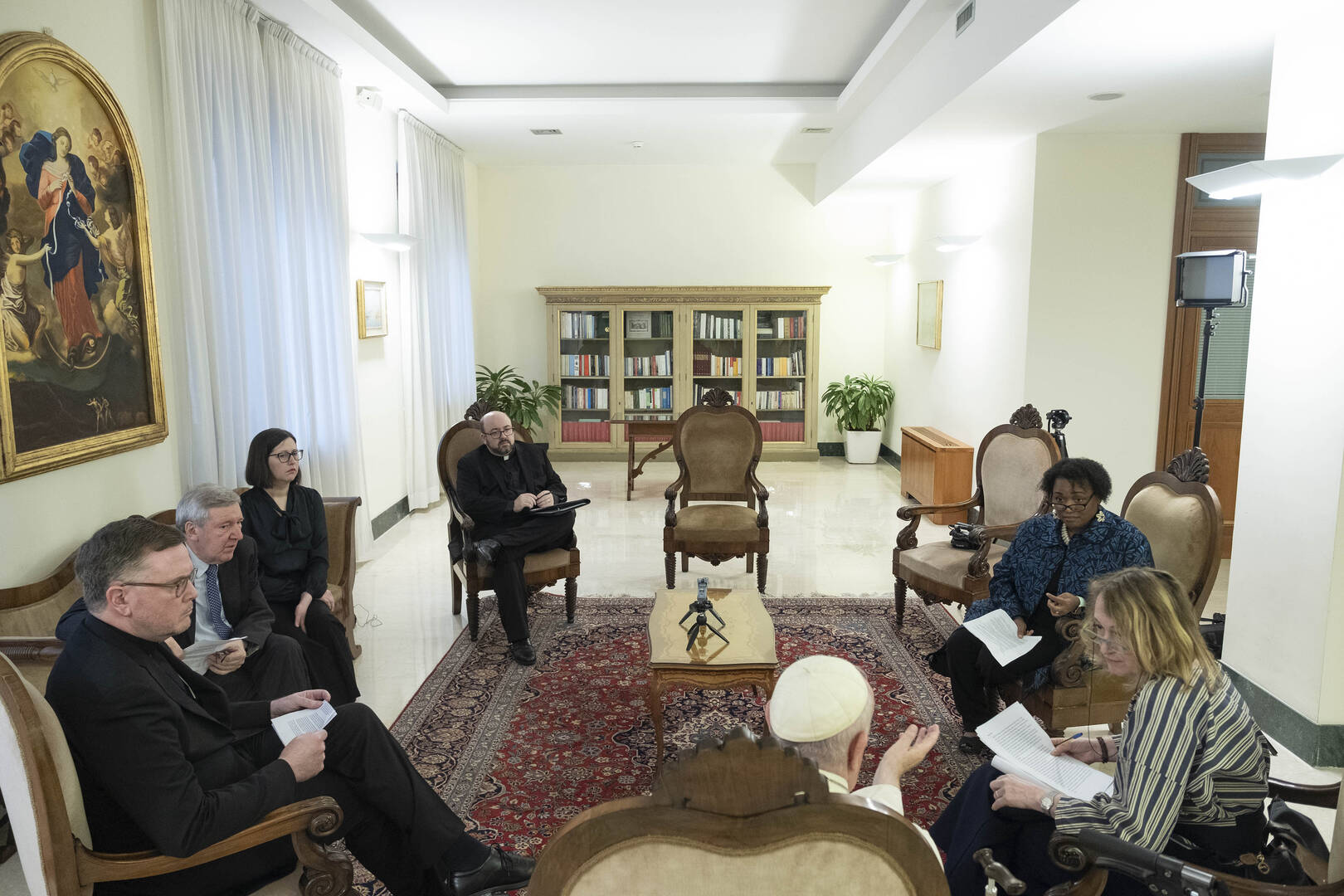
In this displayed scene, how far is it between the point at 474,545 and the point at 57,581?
1871 mm

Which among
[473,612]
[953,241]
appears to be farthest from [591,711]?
[953,241]

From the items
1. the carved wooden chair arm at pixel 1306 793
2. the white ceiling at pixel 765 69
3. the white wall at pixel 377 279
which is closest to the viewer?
the carved wooden chair arm at pixel 1306 793

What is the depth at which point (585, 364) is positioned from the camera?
10539mm

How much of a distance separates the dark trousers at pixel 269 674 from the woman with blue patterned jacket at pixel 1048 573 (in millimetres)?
2522

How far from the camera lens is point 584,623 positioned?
16.7ft

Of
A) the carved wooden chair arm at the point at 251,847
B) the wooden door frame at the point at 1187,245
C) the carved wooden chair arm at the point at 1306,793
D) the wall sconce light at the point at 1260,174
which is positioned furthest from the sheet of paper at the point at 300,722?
the wooden door frame at the point at 1187,245

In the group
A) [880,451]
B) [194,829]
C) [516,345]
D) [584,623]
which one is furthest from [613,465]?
[194,829]

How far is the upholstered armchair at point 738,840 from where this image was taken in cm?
120

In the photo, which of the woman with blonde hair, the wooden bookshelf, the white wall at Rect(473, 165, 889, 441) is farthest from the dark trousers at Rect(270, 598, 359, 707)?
the white wall at Rect(473, 165, 889, 441)

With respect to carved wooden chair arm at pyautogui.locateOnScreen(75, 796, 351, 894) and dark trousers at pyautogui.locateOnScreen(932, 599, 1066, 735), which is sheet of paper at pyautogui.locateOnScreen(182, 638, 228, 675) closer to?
carved wooden chair arm at pyautogui.locateOnScreen(75, 796, 351, 894)

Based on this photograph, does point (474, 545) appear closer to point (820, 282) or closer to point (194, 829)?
point (194, 829)

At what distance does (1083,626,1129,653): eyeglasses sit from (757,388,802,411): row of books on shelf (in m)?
8.53

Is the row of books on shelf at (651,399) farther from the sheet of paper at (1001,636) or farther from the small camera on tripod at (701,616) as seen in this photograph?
the sheet of paper at (1001,636)

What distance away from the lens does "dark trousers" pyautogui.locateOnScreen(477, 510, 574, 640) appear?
4570 millimetres
